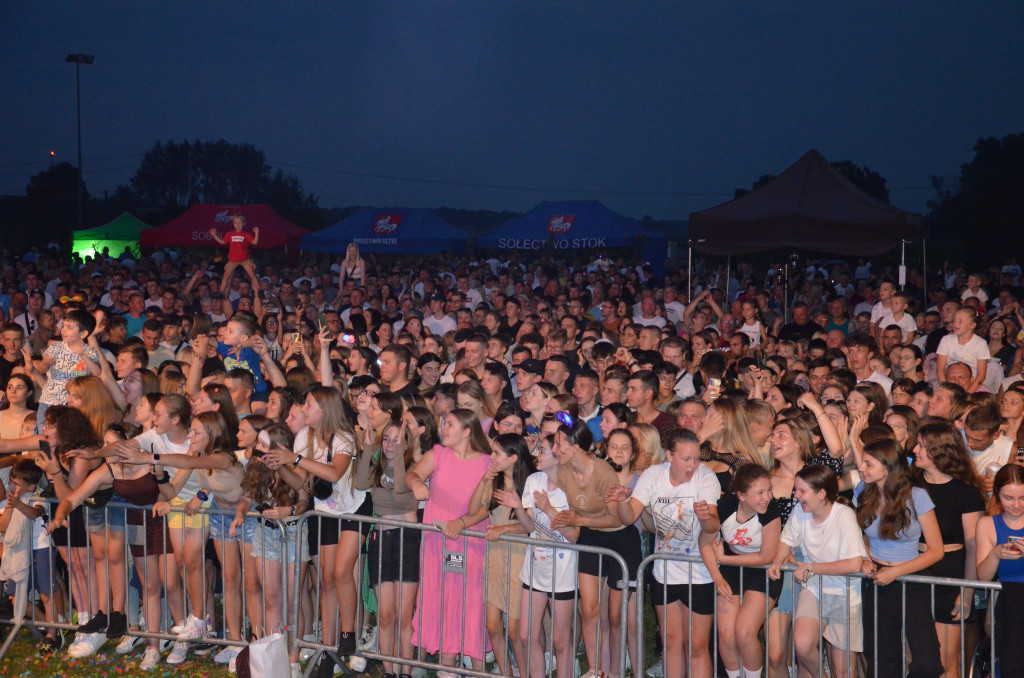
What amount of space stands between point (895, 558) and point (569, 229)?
18704 millimetres

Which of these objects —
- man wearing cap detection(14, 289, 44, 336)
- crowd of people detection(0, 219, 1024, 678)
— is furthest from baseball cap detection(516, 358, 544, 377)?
man wearing cap detection(14, 289, 44, 336)

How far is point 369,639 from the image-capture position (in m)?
6.62

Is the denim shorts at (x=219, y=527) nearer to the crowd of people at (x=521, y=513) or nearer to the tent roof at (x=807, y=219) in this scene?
the crowd of people at (x=521, y=513)

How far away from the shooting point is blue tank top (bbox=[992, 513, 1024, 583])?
4961mm

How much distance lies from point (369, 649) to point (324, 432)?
1.40 m

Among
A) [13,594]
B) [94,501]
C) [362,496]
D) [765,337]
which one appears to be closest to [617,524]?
[362,496]

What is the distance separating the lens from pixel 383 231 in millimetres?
24391

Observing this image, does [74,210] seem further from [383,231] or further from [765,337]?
[765,337]

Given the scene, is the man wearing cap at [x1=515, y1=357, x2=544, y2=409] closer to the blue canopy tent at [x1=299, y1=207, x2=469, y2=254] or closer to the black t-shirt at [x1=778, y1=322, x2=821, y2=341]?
the black t-shirt at [x1=778, y1=322, x2=821, y2=341]

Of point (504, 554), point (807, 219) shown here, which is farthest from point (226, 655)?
point (807, 219)

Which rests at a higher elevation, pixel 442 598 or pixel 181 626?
pixel 442 598

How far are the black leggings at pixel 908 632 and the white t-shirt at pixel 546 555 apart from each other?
163 cm

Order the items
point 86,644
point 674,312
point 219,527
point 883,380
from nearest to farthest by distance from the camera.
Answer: point 219,527 < point 86,644 < point 883,380 < point 674,312

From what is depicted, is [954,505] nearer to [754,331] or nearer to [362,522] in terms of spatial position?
[362,522]
